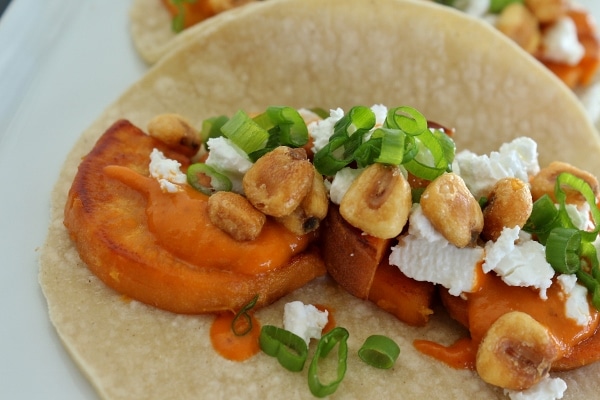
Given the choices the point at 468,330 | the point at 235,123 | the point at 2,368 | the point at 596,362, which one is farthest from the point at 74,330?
the point at 596,362

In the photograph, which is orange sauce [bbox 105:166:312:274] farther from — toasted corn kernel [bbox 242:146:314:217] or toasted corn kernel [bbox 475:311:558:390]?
toasted corn kernel [bbox 475:311:558:390]

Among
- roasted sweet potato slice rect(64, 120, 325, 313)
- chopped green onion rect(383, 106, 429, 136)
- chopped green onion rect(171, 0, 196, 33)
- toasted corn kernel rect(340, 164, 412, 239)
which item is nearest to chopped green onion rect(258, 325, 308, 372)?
roasted sweet potato slice rect(64, 120, 325, 313)

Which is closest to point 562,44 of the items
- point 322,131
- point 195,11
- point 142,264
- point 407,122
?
point 195,11

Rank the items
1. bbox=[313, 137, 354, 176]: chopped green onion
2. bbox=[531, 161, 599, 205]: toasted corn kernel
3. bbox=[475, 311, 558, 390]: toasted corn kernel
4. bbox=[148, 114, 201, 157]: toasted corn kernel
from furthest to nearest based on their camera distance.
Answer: bbox=[148, 114, 201, 157]: toasted corn kernel < bbox=[531, 161, 599, 205]: toasted corn kernel < bbox=[313, 137, 354, 176]: chopped green onion < bbox=[475, 311, 558, 390]: toasted corn kernel

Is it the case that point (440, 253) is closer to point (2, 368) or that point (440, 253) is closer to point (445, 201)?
point (445, 201)

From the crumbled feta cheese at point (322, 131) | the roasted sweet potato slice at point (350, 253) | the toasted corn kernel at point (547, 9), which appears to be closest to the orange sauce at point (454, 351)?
the roasted sweet potato slice at point (350, 253)

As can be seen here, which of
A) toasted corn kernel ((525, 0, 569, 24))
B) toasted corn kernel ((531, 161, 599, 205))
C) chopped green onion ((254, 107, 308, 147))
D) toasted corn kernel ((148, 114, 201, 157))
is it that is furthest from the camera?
toasted corn kernel ((525, 0, 569, 24))
